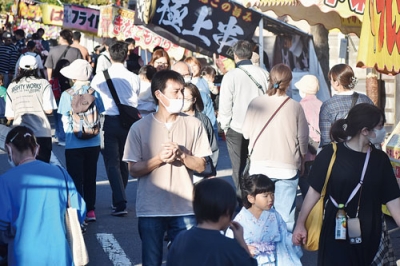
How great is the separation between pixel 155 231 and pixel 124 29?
18127 mm

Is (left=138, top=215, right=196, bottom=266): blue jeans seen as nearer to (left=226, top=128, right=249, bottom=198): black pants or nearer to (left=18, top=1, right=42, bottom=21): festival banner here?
(left=226, top=128, right=249, bottom=198): black pants

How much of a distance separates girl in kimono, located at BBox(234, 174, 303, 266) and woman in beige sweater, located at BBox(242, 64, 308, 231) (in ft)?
3.92

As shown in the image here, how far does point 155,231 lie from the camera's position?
6035mm

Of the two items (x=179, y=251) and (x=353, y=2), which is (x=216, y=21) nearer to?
(x=353, y=2)

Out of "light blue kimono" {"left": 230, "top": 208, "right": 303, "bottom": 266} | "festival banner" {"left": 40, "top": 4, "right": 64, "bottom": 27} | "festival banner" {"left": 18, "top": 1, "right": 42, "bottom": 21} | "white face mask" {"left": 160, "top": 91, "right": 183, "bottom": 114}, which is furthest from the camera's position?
"festival banner" {"left": 18, "top": 1, "right": 42, "bottom": 21}

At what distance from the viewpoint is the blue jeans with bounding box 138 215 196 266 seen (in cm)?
603

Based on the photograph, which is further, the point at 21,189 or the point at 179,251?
the point at 21,189

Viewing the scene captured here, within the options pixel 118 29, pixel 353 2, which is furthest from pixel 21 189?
pixel 118 29

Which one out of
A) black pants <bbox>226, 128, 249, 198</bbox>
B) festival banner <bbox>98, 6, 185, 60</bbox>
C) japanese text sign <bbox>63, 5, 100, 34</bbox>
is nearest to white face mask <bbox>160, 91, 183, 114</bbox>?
black pants <bbox>226, 128, 249, 198</bbox>

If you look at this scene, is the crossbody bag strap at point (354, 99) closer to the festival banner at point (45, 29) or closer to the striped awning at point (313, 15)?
the striped awning at point (313, 15)

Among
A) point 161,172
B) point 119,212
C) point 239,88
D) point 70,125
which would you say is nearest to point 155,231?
point 161,172

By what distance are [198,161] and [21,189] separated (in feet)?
3.77

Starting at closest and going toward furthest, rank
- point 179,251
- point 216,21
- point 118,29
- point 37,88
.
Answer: point 179,251, point 37,88, point 216,21, point 118,29

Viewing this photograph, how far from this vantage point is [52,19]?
101 ft
